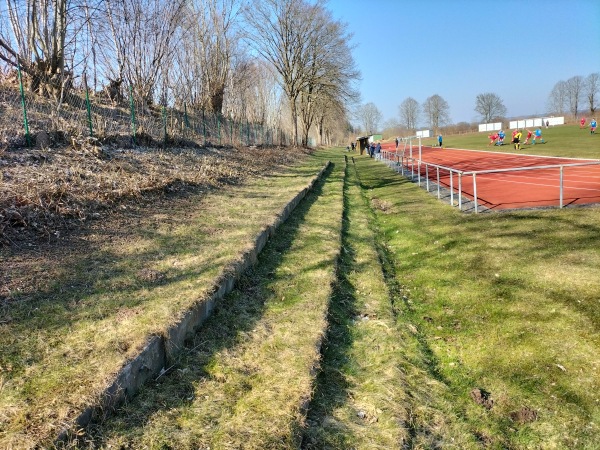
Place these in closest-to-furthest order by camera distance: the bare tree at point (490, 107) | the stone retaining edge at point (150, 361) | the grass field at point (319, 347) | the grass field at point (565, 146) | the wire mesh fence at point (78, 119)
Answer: the stone retaining edge at point (150, 361)
the grass field at point (319, 347)
the wire mesh fence at point (78, 119)
the grass field at point (565, 146)
the bare tree at point (490, 107)

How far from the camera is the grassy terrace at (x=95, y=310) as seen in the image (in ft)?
8.28

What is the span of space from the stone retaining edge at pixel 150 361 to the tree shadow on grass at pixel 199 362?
6 centimetres

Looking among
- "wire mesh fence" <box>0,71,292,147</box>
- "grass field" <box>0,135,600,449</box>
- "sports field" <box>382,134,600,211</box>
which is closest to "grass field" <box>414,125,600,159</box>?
"sports field" <box>382,134,600,211</box>

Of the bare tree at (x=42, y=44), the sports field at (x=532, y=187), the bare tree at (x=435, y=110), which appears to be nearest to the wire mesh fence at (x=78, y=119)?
the bare tree at (x=42, y=44)

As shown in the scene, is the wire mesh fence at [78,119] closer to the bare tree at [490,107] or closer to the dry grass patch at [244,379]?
the dry grass patch at [244,379]

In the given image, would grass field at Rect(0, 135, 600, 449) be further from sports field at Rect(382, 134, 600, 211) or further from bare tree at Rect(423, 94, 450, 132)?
bare tree at Rect(423, 94, 450, 132)

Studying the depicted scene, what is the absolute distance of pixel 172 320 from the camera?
355 cm

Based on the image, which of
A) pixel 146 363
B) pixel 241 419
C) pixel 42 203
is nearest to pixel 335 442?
pixel 241 419

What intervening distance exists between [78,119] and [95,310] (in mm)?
8117

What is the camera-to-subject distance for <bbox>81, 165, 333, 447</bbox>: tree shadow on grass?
2.58m

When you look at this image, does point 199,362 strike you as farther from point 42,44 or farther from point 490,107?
point 490,107

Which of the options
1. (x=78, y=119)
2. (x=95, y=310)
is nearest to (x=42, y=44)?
(x=78, y=119)

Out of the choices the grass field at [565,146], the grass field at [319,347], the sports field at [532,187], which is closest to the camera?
the grass field at [319,347]

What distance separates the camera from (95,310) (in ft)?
12.3
